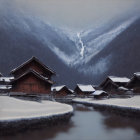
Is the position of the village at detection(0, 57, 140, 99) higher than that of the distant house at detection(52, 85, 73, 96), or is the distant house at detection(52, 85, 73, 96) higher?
the distant house at detection(52, 85, 73, 96)

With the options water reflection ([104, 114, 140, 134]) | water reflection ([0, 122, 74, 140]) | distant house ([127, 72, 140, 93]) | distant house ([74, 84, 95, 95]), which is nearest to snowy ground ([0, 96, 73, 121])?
water reflection ([0, 122, 74, 140])

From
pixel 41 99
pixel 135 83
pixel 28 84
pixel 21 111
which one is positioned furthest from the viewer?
pixel 135 83

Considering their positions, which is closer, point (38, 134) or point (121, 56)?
point (38, 134)

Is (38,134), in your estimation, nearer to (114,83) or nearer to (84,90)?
(114,83)

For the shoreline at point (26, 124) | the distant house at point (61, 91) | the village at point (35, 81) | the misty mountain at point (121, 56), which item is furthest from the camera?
the misty mountain at point (121, 56)

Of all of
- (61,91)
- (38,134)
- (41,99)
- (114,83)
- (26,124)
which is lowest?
(38,134)

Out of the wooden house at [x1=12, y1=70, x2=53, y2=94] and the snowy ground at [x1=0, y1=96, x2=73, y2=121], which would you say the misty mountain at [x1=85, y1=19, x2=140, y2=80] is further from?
the snowy ground at [x1=0, y1=96, x2=73, y2=121]

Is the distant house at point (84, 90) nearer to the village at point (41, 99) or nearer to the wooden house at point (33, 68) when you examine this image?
the village at point (41, 99)

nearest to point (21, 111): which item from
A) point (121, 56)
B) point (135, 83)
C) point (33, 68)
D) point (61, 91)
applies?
point (33, 68)

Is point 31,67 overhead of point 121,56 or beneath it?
beneath

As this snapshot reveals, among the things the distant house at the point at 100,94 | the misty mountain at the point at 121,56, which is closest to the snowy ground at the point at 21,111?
the distant house at the point at 100,94

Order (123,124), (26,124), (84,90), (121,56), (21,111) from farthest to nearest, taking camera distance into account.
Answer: (121,56) < (84,90) < (123,124) < (21,111) < (26,124)

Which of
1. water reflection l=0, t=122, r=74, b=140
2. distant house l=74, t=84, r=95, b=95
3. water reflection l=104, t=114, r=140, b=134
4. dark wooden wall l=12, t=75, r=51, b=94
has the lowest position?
water reflection l=0, t=122, r=74, b=140

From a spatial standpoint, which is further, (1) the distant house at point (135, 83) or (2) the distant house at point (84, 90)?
(2) the distant house at point (84, 90)
